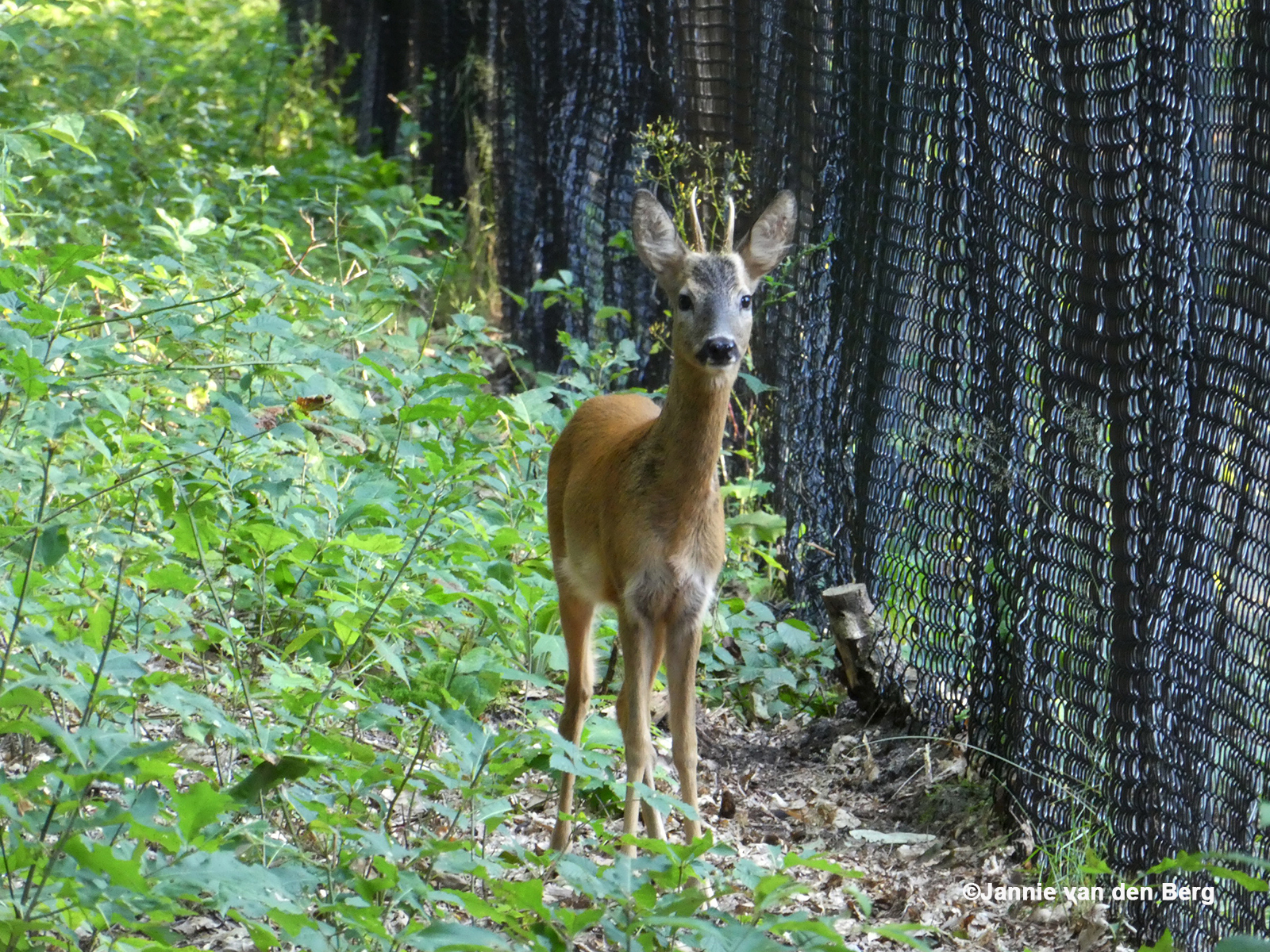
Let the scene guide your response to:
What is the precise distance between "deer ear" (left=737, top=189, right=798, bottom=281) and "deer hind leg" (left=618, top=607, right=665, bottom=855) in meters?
1.28

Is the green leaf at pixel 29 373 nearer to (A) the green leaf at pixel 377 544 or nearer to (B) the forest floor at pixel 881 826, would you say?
(A) the green leaf at pixel 377 544

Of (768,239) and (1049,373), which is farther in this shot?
(768,239)

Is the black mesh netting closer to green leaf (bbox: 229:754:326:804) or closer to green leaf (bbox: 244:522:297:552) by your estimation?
green leaf (bbox: 229:754:326:804)

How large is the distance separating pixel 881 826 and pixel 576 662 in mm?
1157

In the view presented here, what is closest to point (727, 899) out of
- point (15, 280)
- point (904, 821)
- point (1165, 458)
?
point (904, 821)

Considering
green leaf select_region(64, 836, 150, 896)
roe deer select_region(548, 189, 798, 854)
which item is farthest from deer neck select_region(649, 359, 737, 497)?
green leaf select_region(64, 836, 150, 896)

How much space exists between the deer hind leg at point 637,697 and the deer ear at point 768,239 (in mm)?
1282

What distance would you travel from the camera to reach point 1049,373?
430 centimetres

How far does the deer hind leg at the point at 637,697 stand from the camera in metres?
4.57

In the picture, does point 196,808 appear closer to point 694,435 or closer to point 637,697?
point 637,697

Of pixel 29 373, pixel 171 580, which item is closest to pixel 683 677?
pixel 171 580

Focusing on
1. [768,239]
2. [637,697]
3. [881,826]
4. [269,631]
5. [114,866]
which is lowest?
[881,826]

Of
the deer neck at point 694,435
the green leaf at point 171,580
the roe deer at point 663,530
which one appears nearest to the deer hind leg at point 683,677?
the roe deer at point 663,530

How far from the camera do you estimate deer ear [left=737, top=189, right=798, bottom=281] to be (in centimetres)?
505
